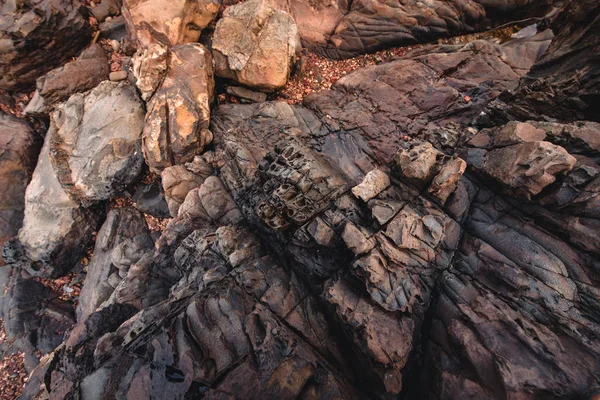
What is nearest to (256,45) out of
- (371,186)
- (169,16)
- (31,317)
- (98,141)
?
(169,16)

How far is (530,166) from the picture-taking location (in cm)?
552

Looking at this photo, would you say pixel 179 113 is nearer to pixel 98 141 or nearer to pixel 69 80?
pixel 98 141

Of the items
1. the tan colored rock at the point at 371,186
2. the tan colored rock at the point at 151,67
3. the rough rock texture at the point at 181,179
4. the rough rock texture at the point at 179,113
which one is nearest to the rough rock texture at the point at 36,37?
the tan colored rock at the point at 151,67

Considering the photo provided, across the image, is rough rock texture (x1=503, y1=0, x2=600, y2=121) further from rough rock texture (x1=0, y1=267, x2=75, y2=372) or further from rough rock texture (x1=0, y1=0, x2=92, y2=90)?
rough rock texture (x1=0, y1=267, x2=75, y2=372)

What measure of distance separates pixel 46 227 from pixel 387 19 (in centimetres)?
1440

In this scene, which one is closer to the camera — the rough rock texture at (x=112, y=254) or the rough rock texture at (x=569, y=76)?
the rough rock texture at (x=569, y=76)

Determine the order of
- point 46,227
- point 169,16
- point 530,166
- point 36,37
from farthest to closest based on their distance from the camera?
point 46,227 < point 36,37 < point 169,16 < point 530,166

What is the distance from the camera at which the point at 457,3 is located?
10297mm

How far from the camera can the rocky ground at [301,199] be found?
5.24 m

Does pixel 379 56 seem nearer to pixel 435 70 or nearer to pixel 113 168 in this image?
pixel 435 70

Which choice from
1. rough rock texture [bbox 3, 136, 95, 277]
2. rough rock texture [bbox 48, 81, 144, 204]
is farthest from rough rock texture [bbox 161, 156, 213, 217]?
rough rock texture [bbox 3, 136, 95, 277]

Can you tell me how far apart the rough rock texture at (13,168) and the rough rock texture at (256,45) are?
26.8 ft

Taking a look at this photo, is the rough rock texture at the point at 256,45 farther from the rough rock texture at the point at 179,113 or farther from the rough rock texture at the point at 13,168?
the rough rock texture at the point at 13,168

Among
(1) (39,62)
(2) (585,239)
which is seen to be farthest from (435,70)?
(1) (39,62)
